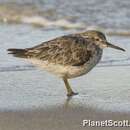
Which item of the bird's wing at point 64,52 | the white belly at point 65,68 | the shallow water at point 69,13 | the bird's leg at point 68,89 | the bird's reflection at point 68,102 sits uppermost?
the bird's wing at point 64,52

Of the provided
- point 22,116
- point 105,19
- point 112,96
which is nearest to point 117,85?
point 112,96

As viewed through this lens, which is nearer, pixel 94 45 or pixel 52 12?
pixel 94 45

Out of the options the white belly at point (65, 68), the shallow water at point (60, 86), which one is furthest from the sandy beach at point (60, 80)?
the white belly at point (65, 68)

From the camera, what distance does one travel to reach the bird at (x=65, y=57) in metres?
8.20

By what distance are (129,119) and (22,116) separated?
111 centimetres

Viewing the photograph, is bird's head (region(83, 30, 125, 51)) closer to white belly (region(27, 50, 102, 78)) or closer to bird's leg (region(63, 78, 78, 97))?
white belly (region(27, 50, 102, 78))

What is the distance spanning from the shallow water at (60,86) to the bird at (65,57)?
0.24m

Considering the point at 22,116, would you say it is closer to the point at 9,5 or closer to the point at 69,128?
the point at 69,128

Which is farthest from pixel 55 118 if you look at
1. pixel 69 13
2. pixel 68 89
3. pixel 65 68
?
pixel 69 13

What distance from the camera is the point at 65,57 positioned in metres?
8.28

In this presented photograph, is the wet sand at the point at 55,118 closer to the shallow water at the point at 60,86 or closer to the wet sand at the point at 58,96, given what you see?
the wet sand at the point at 58,96

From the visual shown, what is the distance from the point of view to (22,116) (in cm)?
718

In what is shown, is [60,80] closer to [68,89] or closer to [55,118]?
[68,89]

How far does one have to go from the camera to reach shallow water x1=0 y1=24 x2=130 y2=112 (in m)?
7.72
